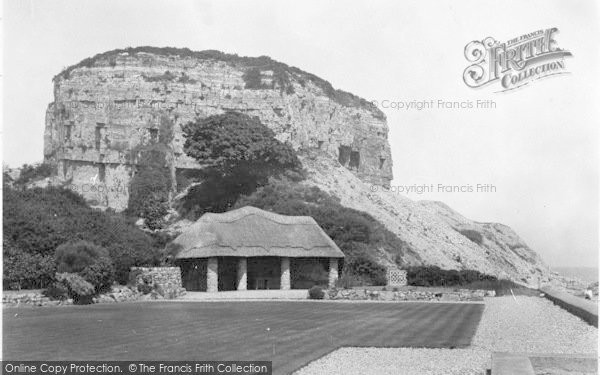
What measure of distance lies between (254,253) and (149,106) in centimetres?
4531

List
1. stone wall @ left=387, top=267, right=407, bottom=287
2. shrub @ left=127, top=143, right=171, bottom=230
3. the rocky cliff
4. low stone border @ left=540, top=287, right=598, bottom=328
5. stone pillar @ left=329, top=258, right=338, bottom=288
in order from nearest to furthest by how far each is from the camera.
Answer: low stone border @ left=540, top=287, right=598, bottom=328, stone wall @ left=387, top=267, right=407, bottom=287, stone pillar @ left=329, top=258, right=338, bottom=288, shrub @ left=127, top=143, right=171, bottom=230, the rocky cliff

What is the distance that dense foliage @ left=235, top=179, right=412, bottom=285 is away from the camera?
5175 cm

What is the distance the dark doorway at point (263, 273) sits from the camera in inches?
2005

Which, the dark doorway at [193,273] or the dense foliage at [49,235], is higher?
the dense foliage at [49,235]

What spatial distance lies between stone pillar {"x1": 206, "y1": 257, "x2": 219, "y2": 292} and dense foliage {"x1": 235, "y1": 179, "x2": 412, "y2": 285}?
903cm

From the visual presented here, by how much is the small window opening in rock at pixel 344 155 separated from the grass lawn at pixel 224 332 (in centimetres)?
7299

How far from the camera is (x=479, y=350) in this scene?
692 inches

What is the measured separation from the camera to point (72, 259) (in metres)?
37.2

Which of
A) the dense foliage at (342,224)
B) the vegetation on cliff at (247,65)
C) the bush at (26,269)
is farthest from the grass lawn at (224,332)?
the vegetation on cliff at (247,65)

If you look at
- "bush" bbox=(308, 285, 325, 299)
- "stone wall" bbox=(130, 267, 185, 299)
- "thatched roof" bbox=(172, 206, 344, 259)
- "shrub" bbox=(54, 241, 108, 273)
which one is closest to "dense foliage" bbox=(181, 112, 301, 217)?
"thatched roof" bbox=(172, 206, 344, 259)

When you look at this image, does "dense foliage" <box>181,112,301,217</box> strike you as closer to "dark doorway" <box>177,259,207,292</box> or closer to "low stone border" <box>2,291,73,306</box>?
"dark doorway" <box>177,259,207,292</box>

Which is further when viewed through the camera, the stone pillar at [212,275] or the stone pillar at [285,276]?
the stone pillar at [285,276]

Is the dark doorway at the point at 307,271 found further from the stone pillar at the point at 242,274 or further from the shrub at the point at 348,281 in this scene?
the stone pillar at the point at 242,274

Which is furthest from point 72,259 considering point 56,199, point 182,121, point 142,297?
point 182,121
